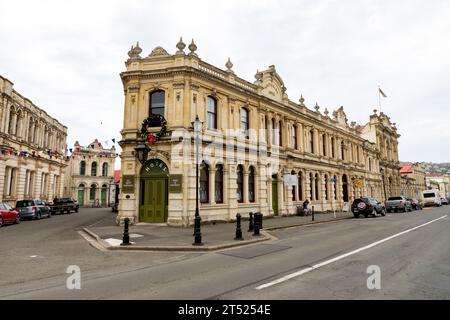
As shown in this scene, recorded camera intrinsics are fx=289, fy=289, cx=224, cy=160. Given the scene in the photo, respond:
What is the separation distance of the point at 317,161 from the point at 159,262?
23.3 m

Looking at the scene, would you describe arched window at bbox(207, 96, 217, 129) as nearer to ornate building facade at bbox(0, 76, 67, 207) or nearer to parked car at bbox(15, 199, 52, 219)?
parked car at bbox(15, 199, 52, 219)

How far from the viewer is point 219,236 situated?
13250mm

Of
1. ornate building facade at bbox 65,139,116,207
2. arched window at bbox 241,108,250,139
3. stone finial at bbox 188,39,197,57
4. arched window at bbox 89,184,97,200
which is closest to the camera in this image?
stone finial at bbox 188,39,197,57

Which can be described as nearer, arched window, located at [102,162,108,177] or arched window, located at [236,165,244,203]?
arched window, located at [236,165,244,203]

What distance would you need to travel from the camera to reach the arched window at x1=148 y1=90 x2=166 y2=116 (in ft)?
60.4

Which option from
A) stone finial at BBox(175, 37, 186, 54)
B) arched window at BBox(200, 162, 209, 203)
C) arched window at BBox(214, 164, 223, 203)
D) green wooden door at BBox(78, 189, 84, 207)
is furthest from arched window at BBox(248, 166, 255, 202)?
green wooden door at BBox(78, 189, 84, 207)

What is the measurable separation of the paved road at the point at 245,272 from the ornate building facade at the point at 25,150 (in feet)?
68.7

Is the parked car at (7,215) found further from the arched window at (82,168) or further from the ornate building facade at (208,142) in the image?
the arched window at (82,168)

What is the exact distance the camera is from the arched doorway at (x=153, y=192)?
1739 centimetres

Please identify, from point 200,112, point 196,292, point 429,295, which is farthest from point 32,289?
point 200,112

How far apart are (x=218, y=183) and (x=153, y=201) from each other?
4.44 metres

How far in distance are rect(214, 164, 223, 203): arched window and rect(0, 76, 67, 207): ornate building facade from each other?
20.2 meters

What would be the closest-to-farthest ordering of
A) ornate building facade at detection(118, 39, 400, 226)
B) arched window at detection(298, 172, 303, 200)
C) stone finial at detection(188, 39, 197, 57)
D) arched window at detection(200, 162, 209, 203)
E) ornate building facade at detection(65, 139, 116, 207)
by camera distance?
ornate building facade at detection(118, 39, 400, 226), arched window at detection(200, 162, 209, 203), stone finial at detection(188, 39, 197, 57), arched window at detection(298, 172, 303, 200), ornate building facade at detection(65, 139, 116, 207)

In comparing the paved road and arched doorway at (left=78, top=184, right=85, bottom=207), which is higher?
arched doorway at (left=78, top=184, right=85, bottom=207)
